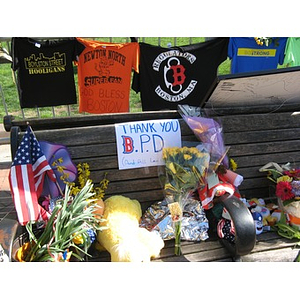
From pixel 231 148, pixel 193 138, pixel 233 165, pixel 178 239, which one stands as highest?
pixel 193 138

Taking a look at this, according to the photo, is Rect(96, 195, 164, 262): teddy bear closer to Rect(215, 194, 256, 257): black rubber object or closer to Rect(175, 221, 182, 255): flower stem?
Rect(175, 221, 182, 255): flower stem

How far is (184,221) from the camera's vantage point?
2283 millimetres

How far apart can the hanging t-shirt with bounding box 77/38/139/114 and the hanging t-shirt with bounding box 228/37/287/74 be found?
3.63ft

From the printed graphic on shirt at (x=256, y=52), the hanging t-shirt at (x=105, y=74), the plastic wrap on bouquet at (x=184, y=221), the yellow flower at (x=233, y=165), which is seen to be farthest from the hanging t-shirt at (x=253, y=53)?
the plastic wrap on bouquet at (x=184, y=221)

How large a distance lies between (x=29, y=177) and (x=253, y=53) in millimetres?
2760

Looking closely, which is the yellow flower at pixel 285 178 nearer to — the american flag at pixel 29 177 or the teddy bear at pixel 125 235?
the teddy bear at pixel 125 235

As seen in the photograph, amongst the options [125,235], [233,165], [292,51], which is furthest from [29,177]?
[292,51]

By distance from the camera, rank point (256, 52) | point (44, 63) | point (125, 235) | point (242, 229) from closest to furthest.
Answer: point (242, 229) → point (125, 235) → point (44, 63) → point (256, 52)

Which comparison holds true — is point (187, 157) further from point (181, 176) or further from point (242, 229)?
point (242, 229)

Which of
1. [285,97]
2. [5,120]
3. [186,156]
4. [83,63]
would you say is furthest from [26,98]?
[285,97]

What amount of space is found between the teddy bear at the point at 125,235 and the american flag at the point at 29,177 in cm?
41

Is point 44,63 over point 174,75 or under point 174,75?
over

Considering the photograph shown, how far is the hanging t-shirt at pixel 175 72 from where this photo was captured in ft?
11.0

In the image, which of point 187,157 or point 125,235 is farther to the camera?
point 187,157
